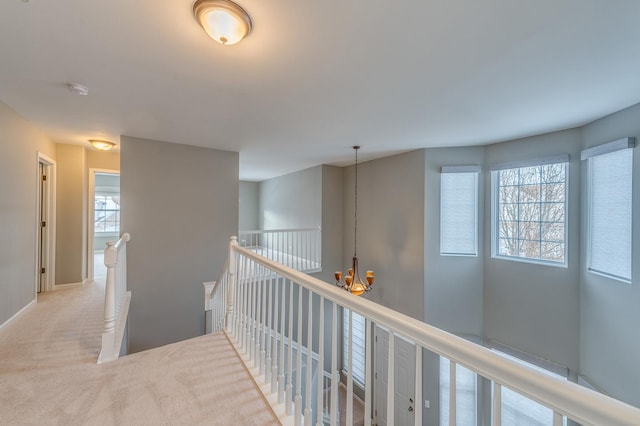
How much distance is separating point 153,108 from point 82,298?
9.87 feet

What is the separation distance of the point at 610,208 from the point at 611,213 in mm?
61

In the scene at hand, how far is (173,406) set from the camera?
5.22 ft

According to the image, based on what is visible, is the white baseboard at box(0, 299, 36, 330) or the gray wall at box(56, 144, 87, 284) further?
the gray wall at box(56, 144, 87, 284)

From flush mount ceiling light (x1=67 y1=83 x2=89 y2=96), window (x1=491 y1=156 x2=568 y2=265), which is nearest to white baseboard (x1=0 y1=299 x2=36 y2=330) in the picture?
flush mount ceiling light (x1=67 y1=83 x2=89 y2=96)

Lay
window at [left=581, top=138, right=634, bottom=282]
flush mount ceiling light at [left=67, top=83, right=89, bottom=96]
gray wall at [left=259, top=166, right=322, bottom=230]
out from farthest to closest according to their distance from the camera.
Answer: gray wall at [left=259, top=166, right=322, bottom=230]
window at [left=581, top=138, right=634, bottom=282]
flush mount ceiling light at [left=67, top=83, right=89, bottom=96]

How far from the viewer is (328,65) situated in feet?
6.41

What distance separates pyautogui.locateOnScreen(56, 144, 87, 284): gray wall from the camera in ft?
13.9

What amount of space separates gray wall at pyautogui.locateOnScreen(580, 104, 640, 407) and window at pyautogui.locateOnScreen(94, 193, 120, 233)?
1052 centimetres

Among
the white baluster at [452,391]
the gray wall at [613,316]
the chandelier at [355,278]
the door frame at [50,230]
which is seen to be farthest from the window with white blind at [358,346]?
the door frame at [50,230]

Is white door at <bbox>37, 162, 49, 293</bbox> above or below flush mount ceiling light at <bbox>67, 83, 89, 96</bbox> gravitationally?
below

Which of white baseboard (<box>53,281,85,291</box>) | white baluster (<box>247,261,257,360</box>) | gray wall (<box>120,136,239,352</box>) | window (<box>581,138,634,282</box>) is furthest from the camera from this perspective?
white baseboard (<box>53,281,85,291</box>)

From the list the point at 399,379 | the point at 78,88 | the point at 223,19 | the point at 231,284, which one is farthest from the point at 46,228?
the point at 399,379

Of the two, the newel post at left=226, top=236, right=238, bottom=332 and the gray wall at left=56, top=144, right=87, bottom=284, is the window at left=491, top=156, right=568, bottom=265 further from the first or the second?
the gray wall at left=56, top=144, right=87, bottom=284

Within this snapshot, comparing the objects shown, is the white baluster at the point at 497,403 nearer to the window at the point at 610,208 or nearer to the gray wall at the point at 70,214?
the window at the point at 610,208
